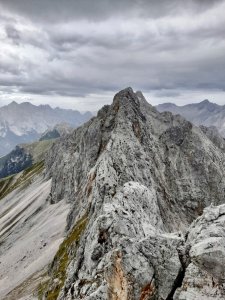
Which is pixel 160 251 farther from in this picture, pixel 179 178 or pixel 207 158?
A: pixel 207 158

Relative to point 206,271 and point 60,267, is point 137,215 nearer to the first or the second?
point 206,271

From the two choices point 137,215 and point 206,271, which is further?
point 137,215

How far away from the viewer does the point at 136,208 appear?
135 feet

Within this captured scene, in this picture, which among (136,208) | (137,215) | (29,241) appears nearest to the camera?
(137,215)

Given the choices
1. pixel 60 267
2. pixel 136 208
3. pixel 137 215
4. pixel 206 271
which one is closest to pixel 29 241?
pixel 60 267

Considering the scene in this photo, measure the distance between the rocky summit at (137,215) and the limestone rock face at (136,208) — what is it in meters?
0.07

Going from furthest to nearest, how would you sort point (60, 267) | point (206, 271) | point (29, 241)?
1. point (29, 241)
2. point (60, 267)
3. point (206, 271)

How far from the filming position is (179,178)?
364ft

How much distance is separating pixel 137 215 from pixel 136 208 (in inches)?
Answer: 72.3

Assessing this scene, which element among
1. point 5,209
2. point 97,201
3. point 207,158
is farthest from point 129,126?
point 5,209

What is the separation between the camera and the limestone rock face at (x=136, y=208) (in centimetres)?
2633

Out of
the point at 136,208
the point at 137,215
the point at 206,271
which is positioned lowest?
the point at 137,215

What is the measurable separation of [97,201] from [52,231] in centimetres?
5690

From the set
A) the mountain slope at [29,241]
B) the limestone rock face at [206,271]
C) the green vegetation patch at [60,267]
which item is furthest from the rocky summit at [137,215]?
the mountain slope at [29,241]
